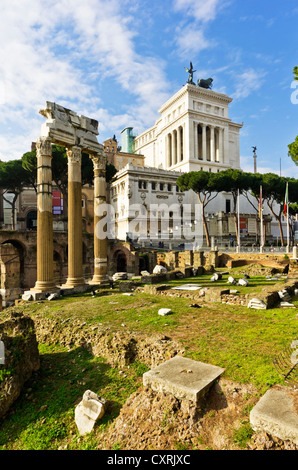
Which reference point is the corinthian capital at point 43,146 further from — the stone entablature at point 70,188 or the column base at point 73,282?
the column base at point 73,282

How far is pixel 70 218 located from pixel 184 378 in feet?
37.0

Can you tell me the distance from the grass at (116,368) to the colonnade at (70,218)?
4.07m

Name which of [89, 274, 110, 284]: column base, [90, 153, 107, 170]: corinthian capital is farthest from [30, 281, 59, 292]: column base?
[90, 153, 107, 170]: corinthian capital

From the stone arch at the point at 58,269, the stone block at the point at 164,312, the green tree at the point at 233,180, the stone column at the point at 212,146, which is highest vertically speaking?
the stone column at the point at 212,146

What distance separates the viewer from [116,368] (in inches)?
231

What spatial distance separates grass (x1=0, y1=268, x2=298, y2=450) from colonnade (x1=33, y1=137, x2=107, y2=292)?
13.4ft

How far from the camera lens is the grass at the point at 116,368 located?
435cm

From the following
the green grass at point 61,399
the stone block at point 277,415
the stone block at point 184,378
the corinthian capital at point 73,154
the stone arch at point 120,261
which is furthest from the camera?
the stone arch at point 120,261

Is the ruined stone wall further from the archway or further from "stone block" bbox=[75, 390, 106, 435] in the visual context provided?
the archway

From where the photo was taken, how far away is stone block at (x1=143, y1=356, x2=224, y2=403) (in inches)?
162

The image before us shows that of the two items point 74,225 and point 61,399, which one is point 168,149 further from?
point 61,399

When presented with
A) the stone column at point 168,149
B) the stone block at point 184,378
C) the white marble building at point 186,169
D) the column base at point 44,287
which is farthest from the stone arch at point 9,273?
the stone column at point 168,149
